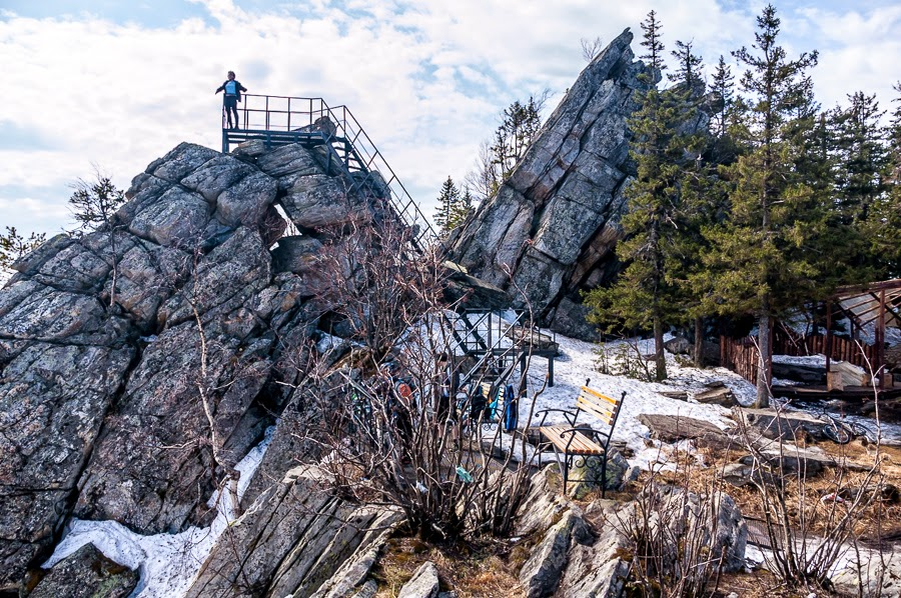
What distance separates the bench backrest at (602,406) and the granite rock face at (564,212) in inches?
623

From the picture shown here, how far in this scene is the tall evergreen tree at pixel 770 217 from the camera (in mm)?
16266

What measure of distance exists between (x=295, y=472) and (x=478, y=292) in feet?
45.8

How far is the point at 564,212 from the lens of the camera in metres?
24.9

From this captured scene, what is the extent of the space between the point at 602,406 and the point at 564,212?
58.6 feet

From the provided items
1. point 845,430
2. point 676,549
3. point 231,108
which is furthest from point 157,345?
point 845,430

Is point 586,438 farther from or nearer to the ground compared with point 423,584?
farther from the ground

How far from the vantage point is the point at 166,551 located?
13.7m

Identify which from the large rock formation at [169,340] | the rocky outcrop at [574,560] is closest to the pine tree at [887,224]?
the large rock formation at [169,340]

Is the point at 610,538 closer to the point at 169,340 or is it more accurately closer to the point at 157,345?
the point at 169,340

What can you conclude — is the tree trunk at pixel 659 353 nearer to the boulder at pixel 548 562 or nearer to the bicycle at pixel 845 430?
the bicycle at pixel 845 430

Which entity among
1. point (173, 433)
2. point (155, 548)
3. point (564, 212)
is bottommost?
point (155, 548)

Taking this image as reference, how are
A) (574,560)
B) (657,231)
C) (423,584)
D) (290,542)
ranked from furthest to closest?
(657,231)
(290,542)
(574,560)
(423,584)

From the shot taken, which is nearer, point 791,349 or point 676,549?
point 676,549

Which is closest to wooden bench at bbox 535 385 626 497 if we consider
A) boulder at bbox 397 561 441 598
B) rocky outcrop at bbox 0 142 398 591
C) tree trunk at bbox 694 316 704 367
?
boulder at bbox 397 561 441 598
